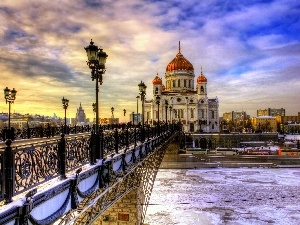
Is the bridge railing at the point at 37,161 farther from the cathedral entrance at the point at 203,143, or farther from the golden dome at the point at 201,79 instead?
the golden dome at the point at 201,79

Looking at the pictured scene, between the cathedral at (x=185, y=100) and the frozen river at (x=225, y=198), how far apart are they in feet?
141

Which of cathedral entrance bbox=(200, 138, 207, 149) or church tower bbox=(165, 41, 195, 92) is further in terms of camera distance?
church tower bbox=(165, 41, 195, 92)

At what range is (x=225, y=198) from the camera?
85.1 ft

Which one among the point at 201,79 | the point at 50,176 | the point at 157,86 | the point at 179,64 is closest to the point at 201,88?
the point at 201,79

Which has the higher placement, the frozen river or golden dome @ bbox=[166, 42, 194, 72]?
golden dome @ bbox=[166, 42, 194, 72]

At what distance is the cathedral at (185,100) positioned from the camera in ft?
261

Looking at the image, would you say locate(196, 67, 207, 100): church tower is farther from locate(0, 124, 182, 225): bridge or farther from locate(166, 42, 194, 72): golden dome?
locate(0, 124, 182, 225): bridge

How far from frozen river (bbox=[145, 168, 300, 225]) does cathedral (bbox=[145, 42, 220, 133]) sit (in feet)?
141

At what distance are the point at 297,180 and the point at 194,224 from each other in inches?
649

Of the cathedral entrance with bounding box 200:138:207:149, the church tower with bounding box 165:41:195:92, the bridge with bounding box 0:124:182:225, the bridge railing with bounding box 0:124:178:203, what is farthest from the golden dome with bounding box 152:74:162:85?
the bridge railing with bounding box 0:124:178:203

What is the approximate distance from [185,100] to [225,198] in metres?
54.4

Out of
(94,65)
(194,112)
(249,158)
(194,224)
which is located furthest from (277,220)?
(194,112)

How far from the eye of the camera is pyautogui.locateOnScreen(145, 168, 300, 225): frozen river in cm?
2105

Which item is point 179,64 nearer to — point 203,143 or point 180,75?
point 180,75
